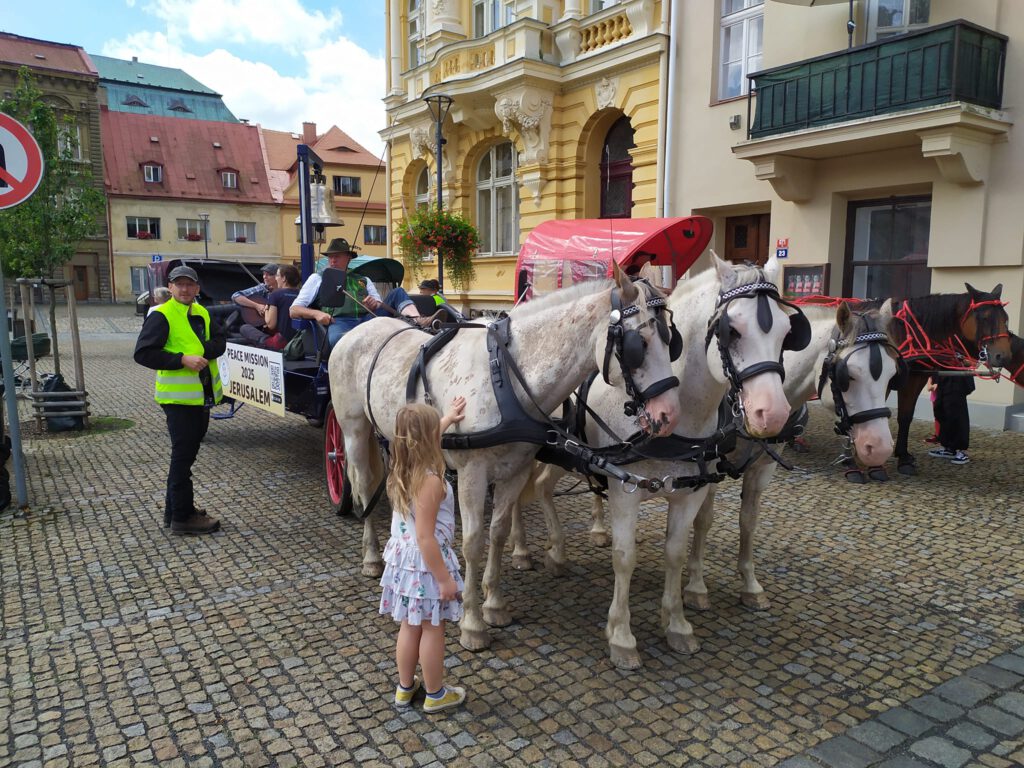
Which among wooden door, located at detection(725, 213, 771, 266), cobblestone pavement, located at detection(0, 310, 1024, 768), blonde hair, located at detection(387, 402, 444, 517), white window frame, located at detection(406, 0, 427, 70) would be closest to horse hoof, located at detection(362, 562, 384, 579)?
cobblestone pavement, located at detection(0, 310, 1024, 768)

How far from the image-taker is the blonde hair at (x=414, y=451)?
9.05 feet

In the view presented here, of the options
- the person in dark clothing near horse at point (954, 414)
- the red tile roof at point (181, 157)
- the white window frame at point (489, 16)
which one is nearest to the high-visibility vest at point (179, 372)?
the person in dark clothing near horse at point (954, 414)

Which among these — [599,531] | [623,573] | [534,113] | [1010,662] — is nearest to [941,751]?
[1010,662]

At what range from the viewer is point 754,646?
357 centimetres

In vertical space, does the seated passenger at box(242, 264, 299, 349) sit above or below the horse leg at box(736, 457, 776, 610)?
above

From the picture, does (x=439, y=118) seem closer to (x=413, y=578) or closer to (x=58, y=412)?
(x=58, y=412)

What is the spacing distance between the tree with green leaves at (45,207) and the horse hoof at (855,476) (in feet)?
42.9

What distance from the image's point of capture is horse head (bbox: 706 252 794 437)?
2.75m

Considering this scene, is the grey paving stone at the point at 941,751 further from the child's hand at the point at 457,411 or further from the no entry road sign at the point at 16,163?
the no entry road sign at the point at 16,163

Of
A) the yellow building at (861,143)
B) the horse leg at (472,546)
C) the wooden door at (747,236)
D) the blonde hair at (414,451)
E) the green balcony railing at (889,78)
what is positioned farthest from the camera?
the wooden door at (747,236)

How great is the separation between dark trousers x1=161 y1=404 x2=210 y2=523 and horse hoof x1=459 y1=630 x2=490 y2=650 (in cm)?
263

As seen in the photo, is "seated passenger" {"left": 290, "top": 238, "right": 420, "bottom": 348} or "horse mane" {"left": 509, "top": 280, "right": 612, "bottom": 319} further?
"seated passenger" {"left": 290, "top": 238, "right": 420, "bottom": 348}

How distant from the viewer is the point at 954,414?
281 inches

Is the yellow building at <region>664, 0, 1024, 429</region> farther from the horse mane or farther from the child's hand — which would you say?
the child's hand
